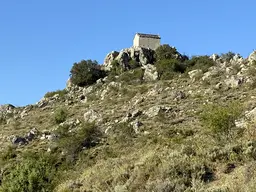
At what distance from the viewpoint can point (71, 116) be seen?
47906 mm

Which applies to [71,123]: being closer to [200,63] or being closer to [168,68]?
[168,68]

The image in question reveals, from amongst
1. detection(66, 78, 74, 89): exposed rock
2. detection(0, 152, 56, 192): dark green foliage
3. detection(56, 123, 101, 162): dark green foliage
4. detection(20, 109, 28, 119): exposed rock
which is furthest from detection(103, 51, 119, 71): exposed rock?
detection(0, 152, 56, 192): dark green foliage

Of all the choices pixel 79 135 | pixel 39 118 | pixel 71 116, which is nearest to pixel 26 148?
pixel 79 135

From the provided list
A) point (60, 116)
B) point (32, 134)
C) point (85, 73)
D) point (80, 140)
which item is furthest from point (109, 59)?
point (80, 140)

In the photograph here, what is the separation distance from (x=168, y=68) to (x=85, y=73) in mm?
14939

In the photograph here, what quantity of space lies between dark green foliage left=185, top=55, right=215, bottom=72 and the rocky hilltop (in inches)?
6.3

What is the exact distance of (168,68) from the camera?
6103cm

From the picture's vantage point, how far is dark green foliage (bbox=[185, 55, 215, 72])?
60.4 m

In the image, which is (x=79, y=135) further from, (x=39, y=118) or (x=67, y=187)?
(x=67, y=187)

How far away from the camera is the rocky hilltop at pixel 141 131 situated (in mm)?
12234

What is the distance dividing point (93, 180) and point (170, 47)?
59863 millimetres

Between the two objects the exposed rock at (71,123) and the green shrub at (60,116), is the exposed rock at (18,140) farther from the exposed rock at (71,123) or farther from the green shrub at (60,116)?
the green shrub at (60,116)

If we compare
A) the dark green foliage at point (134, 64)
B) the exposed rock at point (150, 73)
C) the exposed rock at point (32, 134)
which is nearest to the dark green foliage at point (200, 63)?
the exposed rock at point (150, 73)

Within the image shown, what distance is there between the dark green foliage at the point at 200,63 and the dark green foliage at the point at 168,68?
5.08ft
